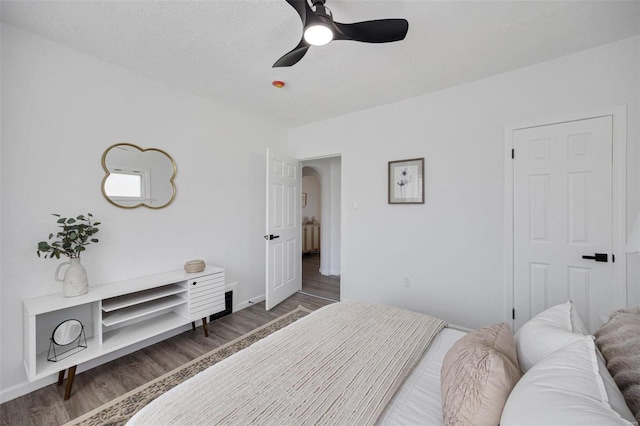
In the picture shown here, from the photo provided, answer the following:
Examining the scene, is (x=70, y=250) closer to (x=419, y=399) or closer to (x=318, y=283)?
(x=419, y=399)

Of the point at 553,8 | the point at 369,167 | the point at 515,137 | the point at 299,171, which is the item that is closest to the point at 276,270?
the point at 299,171

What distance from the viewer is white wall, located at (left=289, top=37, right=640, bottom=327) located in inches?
79.3

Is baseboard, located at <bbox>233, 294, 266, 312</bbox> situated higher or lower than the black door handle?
lower

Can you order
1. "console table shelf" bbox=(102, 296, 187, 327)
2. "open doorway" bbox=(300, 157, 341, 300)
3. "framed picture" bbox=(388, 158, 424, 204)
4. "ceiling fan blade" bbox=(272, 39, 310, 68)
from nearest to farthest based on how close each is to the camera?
"ceiling fan blade" bbox=(272, 39, 310, 68), "console table shelf" bbox=(102, 296, 187, 327), "framed picture" bbox=(388, 158, 424, 204), "open doorway" bbox=(300, 157, 341, 300)

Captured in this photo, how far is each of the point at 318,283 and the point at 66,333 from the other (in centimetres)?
322

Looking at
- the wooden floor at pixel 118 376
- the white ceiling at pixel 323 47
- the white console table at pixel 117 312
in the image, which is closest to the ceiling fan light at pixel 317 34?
the white ceiling at pixel 323 47

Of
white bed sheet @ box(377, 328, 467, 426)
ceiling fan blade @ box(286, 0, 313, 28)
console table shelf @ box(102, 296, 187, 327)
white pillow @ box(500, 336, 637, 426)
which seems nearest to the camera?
white pillow @ box(500, 336, 637, 426)

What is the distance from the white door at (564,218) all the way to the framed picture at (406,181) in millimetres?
857

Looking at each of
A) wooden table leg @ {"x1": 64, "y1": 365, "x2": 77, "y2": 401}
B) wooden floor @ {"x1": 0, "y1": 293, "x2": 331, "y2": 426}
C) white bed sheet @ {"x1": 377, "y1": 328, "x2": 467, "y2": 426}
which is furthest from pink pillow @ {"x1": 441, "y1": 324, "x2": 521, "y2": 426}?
wooden table leg @ {"x1": 64, "y1": 365, "x2": 77, "y2": 401}

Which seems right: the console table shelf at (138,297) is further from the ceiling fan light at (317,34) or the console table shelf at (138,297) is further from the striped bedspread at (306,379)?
the ceiling fan light at (317,34)

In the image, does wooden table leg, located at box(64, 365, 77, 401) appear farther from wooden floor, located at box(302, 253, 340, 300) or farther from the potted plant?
wooden floor, located at box(302, 253, 340, 300)

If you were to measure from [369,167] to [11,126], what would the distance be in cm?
315

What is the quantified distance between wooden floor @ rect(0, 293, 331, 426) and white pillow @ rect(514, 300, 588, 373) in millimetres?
2402

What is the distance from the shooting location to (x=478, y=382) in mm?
830
